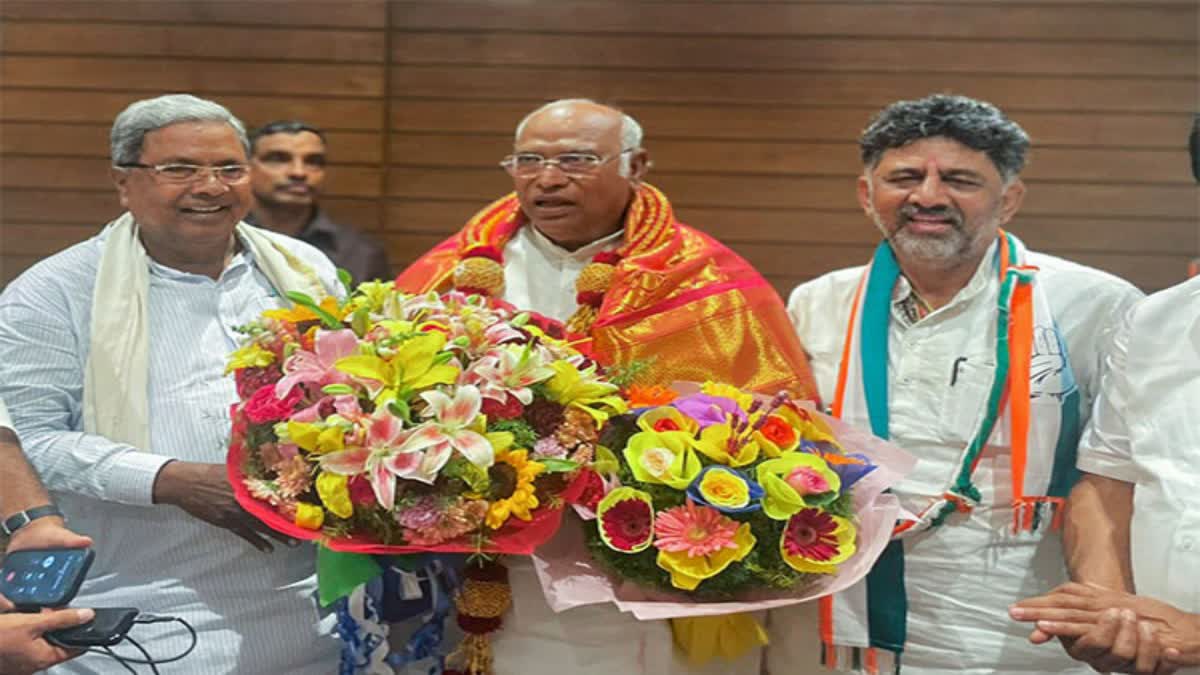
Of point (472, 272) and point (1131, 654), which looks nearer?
point (1131, 654)

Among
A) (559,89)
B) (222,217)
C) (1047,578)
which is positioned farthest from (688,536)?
(559,89)

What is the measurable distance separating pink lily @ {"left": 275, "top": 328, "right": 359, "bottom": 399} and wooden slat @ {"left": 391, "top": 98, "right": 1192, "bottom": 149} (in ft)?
9.37

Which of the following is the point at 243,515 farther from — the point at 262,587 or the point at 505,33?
the point at 505,33

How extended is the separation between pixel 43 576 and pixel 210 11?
3.32 meters

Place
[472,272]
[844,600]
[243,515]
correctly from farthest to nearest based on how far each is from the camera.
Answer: [472,272]
[844,600]
[243,515]

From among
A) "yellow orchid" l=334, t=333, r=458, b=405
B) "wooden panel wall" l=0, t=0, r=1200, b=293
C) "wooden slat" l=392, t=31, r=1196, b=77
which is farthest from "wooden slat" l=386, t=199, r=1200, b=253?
"yellow orchid" l=334, t=333, r=458, b=405

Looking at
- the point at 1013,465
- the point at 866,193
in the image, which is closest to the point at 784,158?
the point at 866,193

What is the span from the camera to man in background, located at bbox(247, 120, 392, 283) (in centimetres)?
425

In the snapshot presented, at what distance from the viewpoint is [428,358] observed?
6.38 ft

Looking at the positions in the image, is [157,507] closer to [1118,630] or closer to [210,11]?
[1118,630]

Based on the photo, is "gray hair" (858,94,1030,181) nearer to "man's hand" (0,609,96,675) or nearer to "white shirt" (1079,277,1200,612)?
"white shirt" (1079,277,1200,612)

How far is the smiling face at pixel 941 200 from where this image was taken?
8.43 feet

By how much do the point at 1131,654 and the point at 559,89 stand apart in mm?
3317

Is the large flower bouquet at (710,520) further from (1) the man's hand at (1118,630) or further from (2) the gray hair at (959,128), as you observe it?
(2) the gray hair at (959,128)
